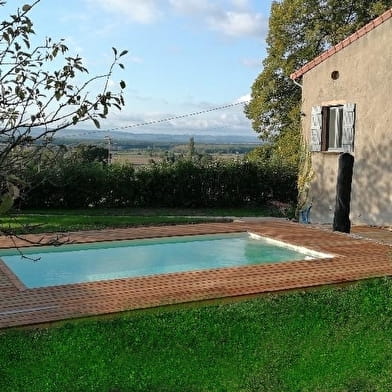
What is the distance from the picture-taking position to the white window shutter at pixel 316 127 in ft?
49.6

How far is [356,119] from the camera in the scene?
14195 mm

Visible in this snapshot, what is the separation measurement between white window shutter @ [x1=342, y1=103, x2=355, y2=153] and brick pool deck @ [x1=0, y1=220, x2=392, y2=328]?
4481 mm

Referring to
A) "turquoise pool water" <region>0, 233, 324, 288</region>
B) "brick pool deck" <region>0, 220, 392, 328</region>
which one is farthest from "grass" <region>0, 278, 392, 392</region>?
"turquoise pool water" <region>0, 233, 324, 288</region>

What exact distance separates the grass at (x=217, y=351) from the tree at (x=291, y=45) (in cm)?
1978

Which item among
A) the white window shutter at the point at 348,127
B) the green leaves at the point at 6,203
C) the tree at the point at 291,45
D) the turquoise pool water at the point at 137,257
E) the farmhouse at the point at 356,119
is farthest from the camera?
the tree at the point at 291,45

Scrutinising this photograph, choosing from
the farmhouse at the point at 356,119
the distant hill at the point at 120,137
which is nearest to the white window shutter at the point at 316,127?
the farmhouse at the point at 356,119

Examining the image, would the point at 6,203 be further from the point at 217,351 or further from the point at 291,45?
the point at 291,45

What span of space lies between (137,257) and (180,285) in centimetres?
A: 325

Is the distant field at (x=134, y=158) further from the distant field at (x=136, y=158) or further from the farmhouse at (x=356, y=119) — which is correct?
the farmhouse at (x=356, y=119)

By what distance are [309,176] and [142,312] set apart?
10326 mm

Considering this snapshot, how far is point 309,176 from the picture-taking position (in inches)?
624

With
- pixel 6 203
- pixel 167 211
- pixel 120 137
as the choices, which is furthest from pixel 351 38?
pixel 120 137

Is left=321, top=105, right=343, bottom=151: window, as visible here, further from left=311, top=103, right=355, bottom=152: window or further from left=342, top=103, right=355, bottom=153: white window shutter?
left=342, top=103, right=355, bottom=153: white window shutter

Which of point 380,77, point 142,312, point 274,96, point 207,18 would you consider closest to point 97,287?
point 142,312
